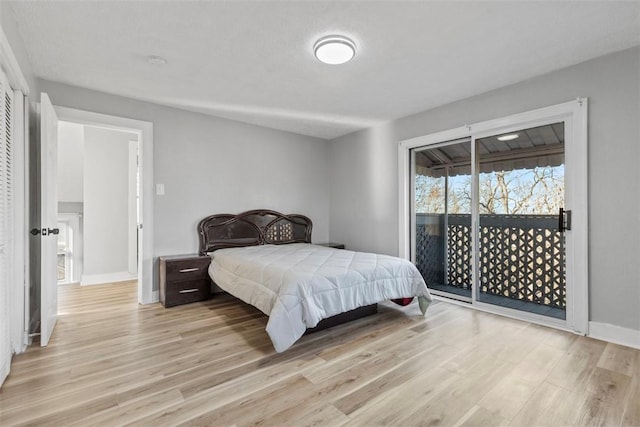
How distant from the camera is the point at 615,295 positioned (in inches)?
96.5

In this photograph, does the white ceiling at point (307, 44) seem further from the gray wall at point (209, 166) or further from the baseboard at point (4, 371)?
the baseboard at point (4, 371)

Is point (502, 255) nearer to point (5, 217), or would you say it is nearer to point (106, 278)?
point (5, 217)

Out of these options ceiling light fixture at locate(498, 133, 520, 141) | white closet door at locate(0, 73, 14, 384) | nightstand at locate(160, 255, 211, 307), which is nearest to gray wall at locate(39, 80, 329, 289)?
nightstand at locate(160, 255, 211, 307)

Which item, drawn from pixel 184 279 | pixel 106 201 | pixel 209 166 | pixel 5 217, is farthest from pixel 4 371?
pixel 106 201

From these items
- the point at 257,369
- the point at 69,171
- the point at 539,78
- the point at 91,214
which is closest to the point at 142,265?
the point at 91,214

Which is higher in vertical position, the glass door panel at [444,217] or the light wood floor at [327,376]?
the glass door panel at [444,217]

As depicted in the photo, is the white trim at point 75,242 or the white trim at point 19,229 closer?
the white trim at point 19,229

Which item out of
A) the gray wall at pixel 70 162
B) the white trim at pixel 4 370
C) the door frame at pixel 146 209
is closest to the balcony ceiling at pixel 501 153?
the door frame at pixel 146 209

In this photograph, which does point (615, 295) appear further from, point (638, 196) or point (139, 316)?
point (139, 316)

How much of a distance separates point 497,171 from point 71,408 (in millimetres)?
3971

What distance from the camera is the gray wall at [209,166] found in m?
3.54

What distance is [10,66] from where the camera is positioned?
76.6 inches

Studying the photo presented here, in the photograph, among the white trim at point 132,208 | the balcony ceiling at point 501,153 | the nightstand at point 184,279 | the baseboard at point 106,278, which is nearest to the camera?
the balcony ceiling at point 501,153

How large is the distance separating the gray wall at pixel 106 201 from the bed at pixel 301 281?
1776mm
